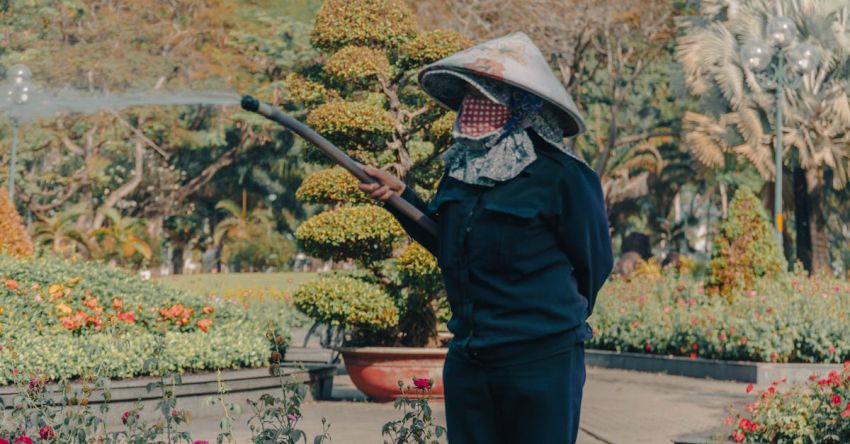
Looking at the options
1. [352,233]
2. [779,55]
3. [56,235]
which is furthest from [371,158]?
[56,235]

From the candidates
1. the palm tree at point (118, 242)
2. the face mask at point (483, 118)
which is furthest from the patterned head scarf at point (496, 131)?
the palm tree at point (118, 242)

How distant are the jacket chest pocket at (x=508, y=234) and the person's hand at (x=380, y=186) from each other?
344 millimetres

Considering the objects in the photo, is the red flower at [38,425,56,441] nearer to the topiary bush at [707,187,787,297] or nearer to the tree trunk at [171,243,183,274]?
the topiary bush at [707,187,787,297]

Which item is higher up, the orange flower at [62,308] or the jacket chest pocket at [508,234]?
the jacket chest pocket at [508,234]

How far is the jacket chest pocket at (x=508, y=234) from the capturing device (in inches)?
147

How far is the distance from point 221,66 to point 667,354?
22.0 metres

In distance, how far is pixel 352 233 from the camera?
1132 centimetres

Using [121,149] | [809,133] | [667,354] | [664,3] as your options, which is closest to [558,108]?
[667,354]

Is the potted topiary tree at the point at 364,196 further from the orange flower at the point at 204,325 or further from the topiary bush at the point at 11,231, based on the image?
the topiary bush at the point at 11,231

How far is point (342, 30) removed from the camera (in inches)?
478

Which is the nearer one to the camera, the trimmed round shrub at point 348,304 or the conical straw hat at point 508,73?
the conical straw hat at point 508,73

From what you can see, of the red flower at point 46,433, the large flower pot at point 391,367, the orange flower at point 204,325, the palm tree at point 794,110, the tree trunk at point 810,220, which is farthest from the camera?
the tree trunk at point 810,220

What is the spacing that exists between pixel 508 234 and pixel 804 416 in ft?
16.5

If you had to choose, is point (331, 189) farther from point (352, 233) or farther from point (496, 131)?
point (496, 131)
